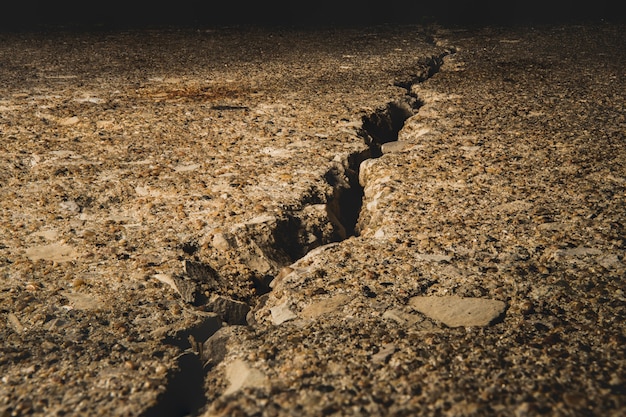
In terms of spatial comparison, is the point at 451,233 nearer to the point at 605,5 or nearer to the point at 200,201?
the point at 200,201

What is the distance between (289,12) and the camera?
18.7 ft

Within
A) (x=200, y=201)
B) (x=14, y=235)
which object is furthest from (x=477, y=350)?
(x=14, y=235)

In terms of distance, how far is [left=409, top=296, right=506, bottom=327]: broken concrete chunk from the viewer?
1.05 metres

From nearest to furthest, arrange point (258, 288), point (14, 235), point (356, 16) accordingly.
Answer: point (258, 288) < point (14, 235) < point (356, 16)

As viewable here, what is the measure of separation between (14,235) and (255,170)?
1.97 ft

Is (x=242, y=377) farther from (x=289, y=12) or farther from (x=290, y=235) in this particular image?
(x=289, y=12)

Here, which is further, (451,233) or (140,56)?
(140,56)

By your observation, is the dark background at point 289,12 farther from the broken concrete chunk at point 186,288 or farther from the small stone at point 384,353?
the small stone at point 384,353

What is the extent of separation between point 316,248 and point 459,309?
0.38 meters

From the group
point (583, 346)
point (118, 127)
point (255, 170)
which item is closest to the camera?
point (583, 346)

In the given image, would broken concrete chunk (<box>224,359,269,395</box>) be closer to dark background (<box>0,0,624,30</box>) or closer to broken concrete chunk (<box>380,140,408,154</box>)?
broken concrete chunk (<box>380,140,408,154</box>)

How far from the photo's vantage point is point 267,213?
147 cm

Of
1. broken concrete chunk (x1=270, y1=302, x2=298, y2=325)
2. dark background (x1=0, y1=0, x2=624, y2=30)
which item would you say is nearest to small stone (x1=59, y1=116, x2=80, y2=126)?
broken concrete chunk (x1=270, y1=302, x2=298, y2=325)

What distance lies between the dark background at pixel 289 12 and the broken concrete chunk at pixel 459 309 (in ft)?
13.2
